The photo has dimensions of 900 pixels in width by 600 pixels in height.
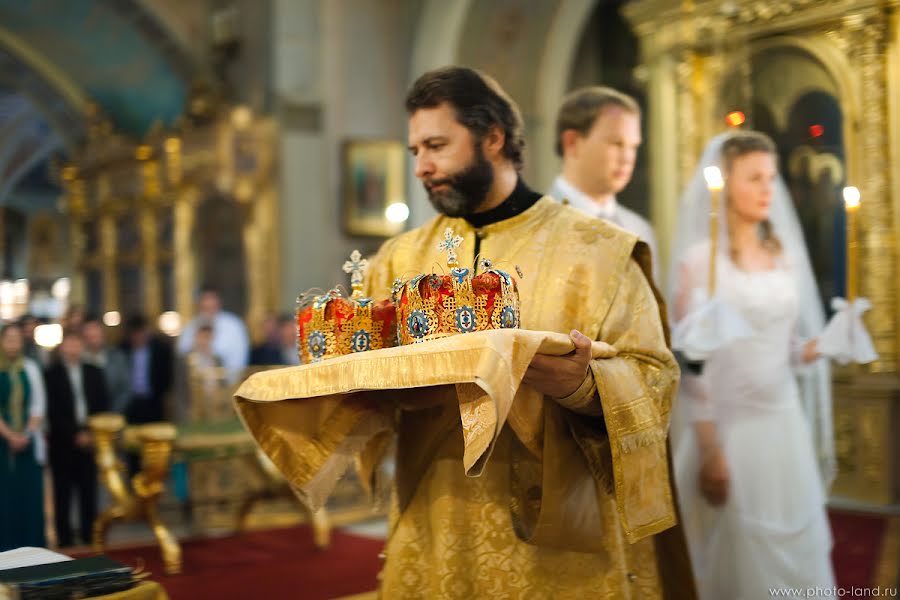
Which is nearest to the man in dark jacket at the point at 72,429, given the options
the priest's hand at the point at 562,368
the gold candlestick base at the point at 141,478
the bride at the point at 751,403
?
the gold candlestick base at the point at 141,478

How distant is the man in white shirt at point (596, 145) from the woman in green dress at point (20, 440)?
387 centimetres

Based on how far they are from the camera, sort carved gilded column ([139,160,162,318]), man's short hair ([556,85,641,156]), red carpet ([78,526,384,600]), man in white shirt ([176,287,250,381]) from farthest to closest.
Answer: carved gilded column ([139,160,162,318]) → man in white shirt ([176,287,250,381]) → red carpet ([78,526,384,600]) → man's short hair ([556,85,641,156])

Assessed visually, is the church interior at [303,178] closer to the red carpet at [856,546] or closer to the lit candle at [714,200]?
the red carpet at [856,546]

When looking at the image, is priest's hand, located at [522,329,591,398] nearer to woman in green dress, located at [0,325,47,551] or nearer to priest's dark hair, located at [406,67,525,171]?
priest's dark hair, located at [406,67,525,171]

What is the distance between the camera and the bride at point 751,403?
3305mm

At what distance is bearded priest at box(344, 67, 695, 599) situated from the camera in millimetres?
2254

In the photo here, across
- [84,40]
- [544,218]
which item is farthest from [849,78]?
[84,40]

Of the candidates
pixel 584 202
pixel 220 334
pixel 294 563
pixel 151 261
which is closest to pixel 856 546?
pixel 584 202

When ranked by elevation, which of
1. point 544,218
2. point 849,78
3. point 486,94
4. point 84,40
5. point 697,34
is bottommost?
point 544,218

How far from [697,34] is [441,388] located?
421cm

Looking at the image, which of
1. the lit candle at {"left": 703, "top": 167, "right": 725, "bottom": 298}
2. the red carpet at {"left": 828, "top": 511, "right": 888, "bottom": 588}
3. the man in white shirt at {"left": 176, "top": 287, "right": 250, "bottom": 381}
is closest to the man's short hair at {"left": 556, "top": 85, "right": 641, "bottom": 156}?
the lit candle at {"left": 703, "top": 167, "right": 725, "bottom": 298}

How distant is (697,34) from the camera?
5.85m

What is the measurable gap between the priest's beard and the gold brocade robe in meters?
0.13

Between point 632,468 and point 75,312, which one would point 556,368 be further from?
point 75,312
